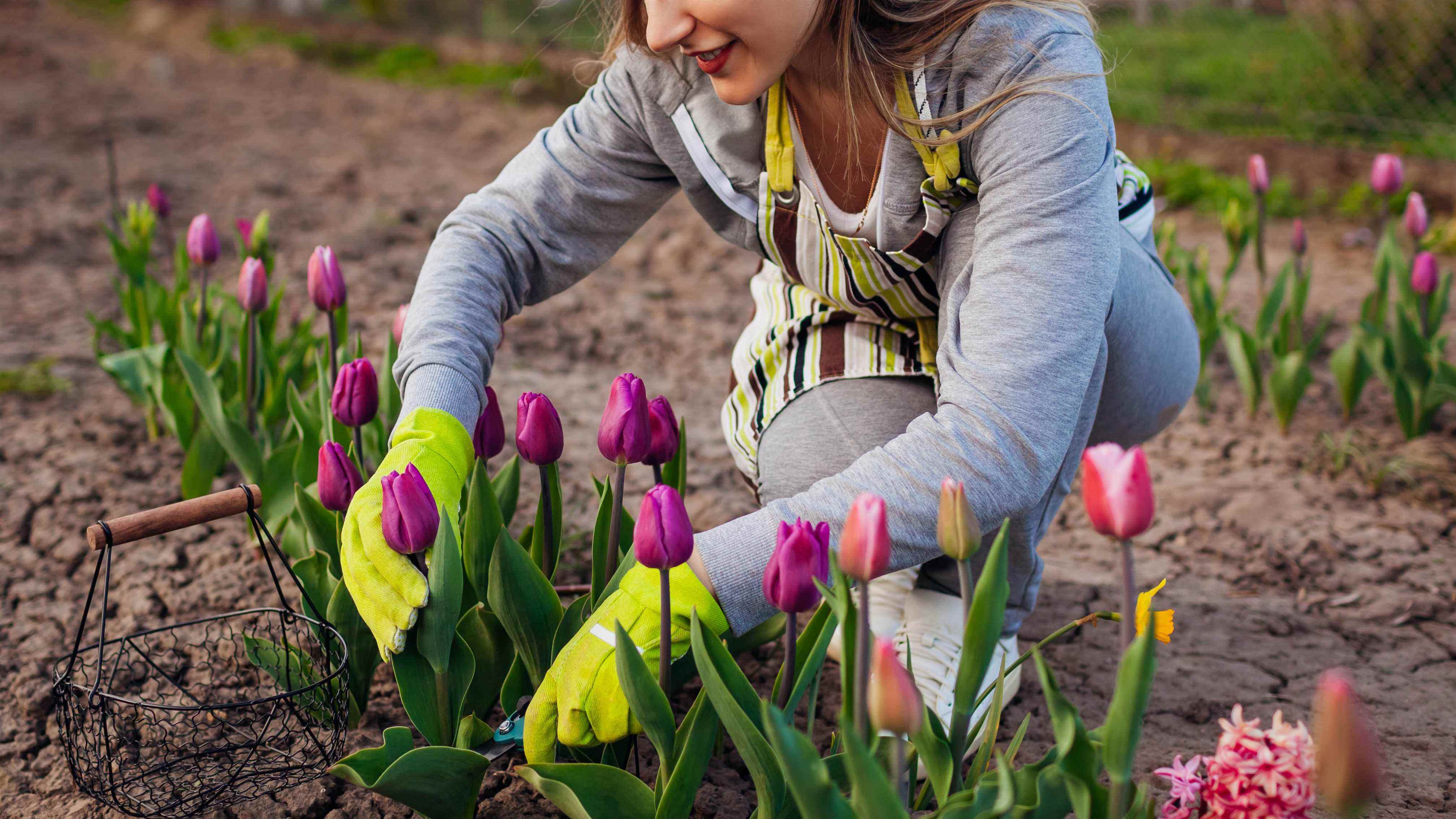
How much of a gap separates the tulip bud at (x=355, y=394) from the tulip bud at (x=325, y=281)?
1.14 feet

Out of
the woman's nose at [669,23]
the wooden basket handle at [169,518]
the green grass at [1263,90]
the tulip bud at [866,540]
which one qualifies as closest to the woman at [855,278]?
the woman's nose at [669,23]

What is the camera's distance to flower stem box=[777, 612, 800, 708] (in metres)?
1.01

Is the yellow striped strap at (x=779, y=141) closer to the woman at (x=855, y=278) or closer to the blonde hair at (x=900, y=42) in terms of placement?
the woman at (x=855, y=278)

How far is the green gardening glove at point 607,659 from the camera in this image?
1.07m

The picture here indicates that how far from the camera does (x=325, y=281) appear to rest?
1.71 meters

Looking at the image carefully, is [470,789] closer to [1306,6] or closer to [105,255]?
[105,255]

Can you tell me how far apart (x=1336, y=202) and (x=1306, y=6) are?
1518mm

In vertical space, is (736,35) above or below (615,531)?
above

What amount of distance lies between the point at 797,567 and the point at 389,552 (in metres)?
0.44

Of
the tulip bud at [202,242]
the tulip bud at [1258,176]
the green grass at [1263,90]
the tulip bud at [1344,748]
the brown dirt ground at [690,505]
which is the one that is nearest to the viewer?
the tulip bud at [1344,748]

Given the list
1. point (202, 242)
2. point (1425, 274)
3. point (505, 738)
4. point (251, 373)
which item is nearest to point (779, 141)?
point (505, 738)

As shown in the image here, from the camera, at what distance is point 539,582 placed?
1.20 meters

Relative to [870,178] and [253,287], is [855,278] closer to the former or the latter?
[870,178]

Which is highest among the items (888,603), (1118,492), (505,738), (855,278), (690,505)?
(1118,492)
